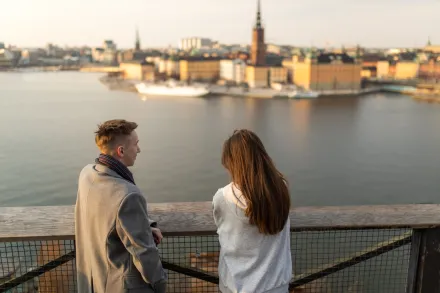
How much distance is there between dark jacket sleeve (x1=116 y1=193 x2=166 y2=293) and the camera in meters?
0.43

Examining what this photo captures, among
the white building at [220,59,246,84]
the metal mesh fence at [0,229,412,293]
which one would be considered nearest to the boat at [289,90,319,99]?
the white building at [220,59,246,84]

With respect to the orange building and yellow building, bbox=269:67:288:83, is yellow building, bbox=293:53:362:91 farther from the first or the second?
the orange building

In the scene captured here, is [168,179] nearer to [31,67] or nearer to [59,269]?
[59,269]

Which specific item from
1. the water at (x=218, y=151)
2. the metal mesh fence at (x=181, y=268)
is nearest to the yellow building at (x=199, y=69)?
the water at (x=218, y=151)

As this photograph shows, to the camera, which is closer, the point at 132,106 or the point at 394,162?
the point at 394,162

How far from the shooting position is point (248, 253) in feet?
1.57

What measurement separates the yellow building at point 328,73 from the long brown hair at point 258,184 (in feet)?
70.6

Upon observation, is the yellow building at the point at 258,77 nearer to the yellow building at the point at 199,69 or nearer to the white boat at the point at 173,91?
the white boat at the point at 173,91

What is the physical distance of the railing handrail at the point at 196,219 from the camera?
49 cm

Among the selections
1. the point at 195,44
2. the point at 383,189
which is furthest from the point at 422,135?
the point at 195,44

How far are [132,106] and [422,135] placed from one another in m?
8.47

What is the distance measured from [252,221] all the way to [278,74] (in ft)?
77.5

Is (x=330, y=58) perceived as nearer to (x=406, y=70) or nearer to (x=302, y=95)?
(x=302, y=95)

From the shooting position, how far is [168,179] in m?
5.51
